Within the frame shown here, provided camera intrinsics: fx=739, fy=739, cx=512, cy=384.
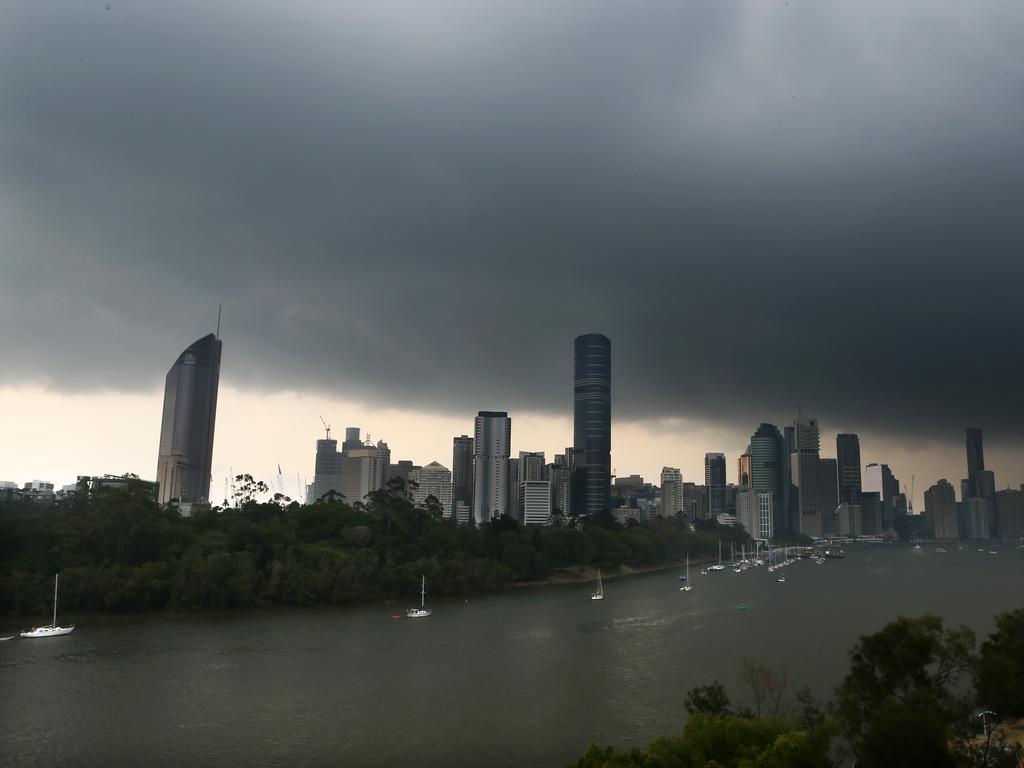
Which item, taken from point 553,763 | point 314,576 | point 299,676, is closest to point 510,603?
point 314,576

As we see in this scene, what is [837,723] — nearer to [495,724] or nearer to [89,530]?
[495,724]

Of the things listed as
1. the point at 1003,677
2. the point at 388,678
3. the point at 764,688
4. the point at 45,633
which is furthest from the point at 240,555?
the point at 1003,677

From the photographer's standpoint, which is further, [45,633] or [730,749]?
[45,633]

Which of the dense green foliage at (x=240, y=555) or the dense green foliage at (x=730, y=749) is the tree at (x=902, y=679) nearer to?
the dense green foliage at (x=730, y=749)

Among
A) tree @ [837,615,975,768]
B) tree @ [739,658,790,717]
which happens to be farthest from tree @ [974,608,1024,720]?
tree @ [739,658,790,717]

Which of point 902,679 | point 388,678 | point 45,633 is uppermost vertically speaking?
point 902,679

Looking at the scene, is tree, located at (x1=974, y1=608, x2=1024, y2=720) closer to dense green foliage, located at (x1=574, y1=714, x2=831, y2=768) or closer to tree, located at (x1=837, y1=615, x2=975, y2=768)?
tree, located at (x1=837, y1=615, x2=975, y2=768)

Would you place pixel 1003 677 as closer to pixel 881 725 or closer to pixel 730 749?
pixel 881 725
